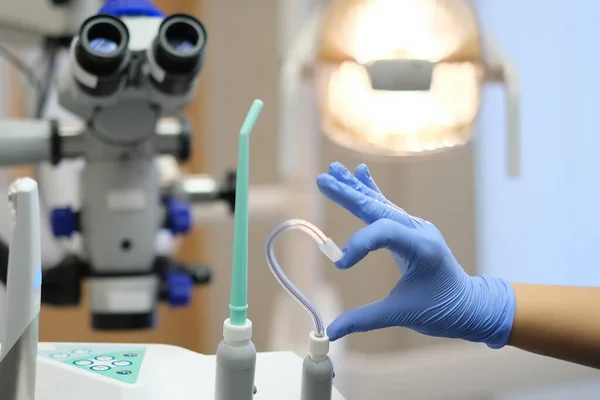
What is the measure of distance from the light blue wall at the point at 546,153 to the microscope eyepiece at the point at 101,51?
3.38 ft

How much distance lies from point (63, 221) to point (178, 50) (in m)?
0.34

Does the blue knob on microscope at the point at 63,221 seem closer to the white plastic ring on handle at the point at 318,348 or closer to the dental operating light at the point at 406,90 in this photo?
the dental operating light at the point at 406,90

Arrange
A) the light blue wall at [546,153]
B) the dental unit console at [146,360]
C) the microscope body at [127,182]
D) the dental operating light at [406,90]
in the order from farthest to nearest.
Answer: the light blue wall at [546,153] < the dental operating light at [406,90] < the microscope body at [127,182] < the dental unit console at [146,360]

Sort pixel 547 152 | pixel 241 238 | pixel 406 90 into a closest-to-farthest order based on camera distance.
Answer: pixel 241 238
pixel 406 90
pixel 547 152

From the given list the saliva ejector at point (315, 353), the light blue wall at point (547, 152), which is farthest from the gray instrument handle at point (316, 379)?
the light blue wall at point (547, 152)

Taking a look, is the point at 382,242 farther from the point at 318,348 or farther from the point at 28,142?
the point at 28,142

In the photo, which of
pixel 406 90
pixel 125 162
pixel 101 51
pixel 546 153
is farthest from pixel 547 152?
pixel 101 51

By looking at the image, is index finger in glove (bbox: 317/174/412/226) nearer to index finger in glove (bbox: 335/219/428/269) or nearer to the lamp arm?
index finger in glove (bbox: 335/219/428/269)

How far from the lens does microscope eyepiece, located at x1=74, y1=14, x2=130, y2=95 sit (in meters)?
0.64

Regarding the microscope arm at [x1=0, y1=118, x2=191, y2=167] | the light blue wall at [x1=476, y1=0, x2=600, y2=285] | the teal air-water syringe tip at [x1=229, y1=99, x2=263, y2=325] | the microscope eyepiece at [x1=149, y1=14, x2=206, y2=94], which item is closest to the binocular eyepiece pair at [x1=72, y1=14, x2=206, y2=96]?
the microscope eyepiece at [x1=149, y1=14, x2=206, y2=94]

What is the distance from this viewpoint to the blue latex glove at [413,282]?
0.49m

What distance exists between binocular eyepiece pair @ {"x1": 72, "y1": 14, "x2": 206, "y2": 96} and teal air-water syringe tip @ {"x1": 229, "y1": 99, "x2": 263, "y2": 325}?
0.94 ft

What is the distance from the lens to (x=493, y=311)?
2.03 ft

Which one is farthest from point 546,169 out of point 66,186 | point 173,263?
point 66,186
